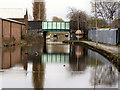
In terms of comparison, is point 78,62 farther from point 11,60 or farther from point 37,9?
point 37,9

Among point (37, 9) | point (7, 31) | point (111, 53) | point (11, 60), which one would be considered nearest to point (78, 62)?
point (111, 53)

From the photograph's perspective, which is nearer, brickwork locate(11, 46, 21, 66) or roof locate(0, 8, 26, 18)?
brickwork locate(11, 46, 21, 66)

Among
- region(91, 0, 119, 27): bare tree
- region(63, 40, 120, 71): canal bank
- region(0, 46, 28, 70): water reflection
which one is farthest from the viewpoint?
region(91, 0, 119, 27): bare tree

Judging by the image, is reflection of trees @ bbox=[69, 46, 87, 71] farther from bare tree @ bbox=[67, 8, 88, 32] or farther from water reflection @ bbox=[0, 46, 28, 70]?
bare tree @ bbox=[67, 8, 88, 32]

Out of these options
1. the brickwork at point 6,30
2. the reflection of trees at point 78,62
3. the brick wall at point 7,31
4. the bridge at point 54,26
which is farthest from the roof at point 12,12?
the reflection of trees at point 78,62

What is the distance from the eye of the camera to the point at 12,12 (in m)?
63.6

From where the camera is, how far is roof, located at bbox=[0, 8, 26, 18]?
60934mm

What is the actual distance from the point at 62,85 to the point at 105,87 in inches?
58.1

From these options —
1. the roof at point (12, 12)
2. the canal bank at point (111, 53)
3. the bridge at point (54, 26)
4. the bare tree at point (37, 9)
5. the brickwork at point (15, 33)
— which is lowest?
the canal bank at point (111, 53)

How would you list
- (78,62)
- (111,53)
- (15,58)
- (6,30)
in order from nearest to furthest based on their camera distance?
(78,62) < (111,53) < (15,58) < (6,30)

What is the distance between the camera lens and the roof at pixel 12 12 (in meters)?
60.9

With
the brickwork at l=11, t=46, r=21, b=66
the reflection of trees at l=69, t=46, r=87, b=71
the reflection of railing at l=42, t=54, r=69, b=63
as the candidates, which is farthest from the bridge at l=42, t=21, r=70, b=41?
the reflection of railing at l=42, t=54, r=69, b=63

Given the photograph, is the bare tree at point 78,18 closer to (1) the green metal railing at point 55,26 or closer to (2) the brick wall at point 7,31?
(1) the green metal railing at point 55,26

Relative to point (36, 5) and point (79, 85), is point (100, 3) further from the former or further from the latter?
point (79, 85)
